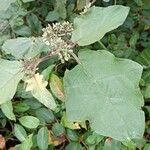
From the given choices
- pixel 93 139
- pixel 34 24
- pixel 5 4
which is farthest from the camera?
pixel 34 24

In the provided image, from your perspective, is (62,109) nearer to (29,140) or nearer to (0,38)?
(29,140)

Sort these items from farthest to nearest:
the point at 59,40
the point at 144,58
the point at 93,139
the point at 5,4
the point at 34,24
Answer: the point at 144,58 < the point at 34,24 < the point at 93,139 < the point at 5,4 < the point at 59,40

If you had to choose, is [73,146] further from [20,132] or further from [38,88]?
[38,88]

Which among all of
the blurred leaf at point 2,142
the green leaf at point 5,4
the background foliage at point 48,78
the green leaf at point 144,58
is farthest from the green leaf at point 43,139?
the green leaf at point 144,58

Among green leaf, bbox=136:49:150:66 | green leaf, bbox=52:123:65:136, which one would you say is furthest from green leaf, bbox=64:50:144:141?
green leaf, bbox=136:49:150:66

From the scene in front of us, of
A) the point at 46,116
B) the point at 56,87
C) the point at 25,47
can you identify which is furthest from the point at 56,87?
the point at 25,47

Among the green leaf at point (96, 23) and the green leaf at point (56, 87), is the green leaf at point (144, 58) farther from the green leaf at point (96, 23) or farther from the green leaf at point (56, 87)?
the green leaf at point (96, 23)
